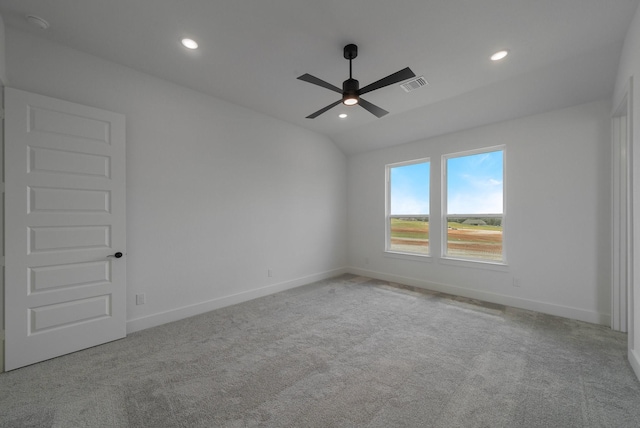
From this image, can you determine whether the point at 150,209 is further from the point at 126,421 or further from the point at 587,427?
the point at 587,427

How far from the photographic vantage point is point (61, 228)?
2.53 meters

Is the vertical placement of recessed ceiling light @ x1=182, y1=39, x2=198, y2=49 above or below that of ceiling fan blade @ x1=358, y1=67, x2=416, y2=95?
above

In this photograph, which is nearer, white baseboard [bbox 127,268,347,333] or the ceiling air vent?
white baseboard [bbox 127,268,347,333]

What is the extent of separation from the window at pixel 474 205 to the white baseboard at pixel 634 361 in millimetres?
1736

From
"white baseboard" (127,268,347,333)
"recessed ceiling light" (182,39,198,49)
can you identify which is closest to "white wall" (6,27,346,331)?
"white baseboard" (127,268,347,333)

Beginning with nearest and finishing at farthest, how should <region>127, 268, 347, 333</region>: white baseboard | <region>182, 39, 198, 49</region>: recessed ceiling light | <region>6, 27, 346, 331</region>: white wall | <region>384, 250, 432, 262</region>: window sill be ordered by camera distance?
<region>182, 39, 198, 49</region>: recessed ceiling light, <region>6, 27, 346, 331</region>: white wall, <region>127, 268, 347, 333</region>: white baseboard, <region>384, 250, 432, 262</region>: window sill

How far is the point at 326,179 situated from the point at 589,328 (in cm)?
439

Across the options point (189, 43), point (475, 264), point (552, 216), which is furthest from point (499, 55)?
point (189, 43)

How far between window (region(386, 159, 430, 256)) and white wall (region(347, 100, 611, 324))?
1.21 feet

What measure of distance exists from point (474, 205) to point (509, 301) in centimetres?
Result: 151

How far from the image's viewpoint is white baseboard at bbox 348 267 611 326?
3.24 meters

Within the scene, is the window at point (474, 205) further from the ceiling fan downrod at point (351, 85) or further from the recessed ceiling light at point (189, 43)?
the recessed ceiling light at point (189, 43)

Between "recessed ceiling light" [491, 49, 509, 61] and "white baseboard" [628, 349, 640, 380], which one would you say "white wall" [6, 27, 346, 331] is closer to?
"recessed ceiling light" [491, 49, 509, 61]

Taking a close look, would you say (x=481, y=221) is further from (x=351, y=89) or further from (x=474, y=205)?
(x=351, y=89)
